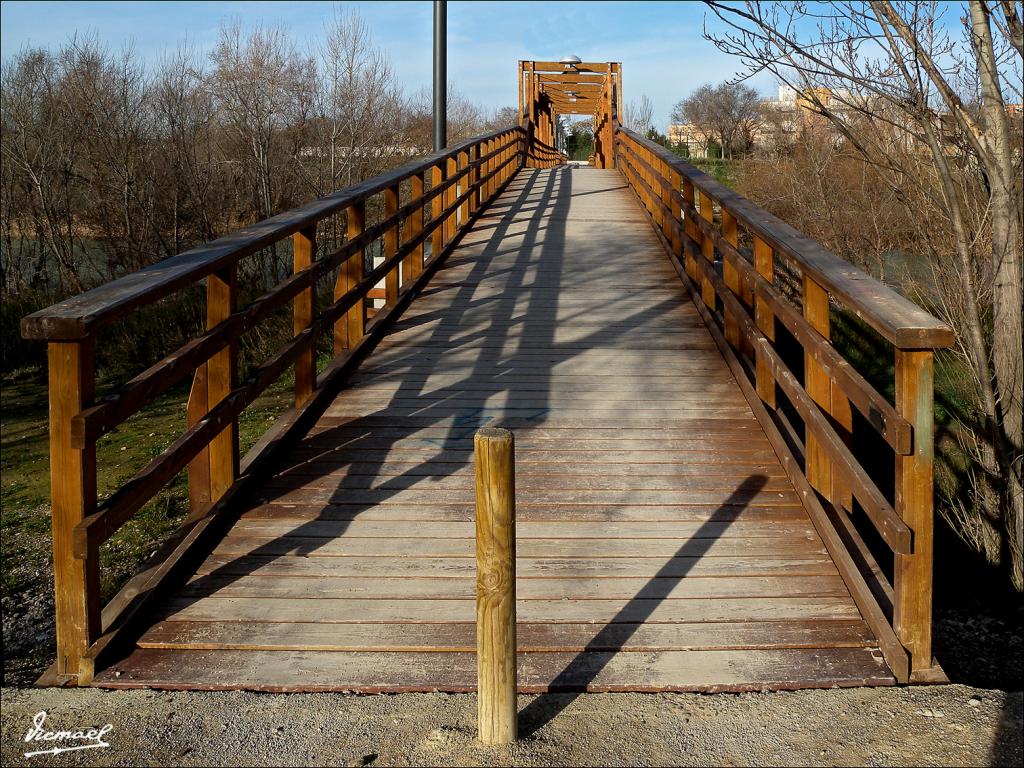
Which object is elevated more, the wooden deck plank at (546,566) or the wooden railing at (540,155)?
the wooden railing at (540,155)

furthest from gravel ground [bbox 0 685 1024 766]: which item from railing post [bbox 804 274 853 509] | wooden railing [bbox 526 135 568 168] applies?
wooden railing [bbox 526 135 568 168]

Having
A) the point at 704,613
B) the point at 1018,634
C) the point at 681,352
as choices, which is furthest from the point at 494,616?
the point at 1018,634

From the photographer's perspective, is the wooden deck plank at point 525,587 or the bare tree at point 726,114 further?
the bare tree at point 726,114

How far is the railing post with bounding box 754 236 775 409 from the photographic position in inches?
198

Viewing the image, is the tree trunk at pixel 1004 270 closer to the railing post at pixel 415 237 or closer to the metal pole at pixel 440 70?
the railing post at pixel 415 237

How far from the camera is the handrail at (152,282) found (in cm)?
293

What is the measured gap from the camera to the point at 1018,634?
6.00m

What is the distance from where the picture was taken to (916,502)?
3.03 metres

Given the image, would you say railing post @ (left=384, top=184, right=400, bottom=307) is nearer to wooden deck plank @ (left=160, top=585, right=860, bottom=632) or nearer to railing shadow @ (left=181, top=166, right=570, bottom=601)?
railing shadow @ (left=181, top=166, right=570, bottom=601)

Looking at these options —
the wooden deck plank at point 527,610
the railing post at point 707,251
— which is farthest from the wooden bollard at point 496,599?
the railing post at point 707,251

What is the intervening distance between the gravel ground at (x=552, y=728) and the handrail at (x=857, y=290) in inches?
40.4

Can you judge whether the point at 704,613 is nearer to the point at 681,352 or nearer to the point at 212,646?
the point at 212,646

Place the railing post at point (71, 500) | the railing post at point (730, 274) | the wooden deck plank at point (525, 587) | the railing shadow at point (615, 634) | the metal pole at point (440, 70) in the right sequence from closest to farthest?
the railing shadow at point (615, 634)
the railing post at point (71, 500)
the wooden deck plank at point (525, 587)
the railing post at point (730, 274)
the metal pole at point (440, 70)

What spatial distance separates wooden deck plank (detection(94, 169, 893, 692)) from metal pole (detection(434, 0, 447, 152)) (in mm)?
5173
